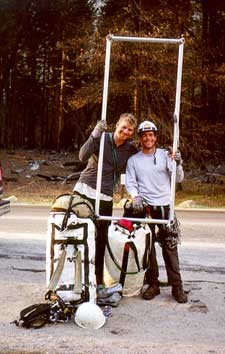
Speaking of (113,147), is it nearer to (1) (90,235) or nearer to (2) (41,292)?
(1) (90,235)

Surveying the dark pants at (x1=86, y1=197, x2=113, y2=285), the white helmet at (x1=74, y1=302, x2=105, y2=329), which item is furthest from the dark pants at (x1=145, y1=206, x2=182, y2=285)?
the white helmet at (x1=74, y1=302, x2=105, y2=329)

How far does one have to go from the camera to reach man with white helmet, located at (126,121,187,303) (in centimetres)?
570

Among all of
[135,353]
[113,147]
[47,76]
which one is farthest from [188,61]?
[47,76]

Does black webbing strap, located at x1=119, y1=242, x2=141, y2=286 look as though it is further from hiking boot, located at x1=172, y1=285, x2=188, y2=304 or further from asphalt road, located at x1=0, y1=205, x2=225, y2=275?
asphalt road, located at x1=0, y1=205, x2=225, y2=275

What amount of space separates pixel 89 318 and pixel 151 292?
122 cm

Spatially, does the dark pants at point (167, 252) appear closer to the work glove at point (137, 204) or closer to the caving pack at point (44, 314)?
the work glove at point (137, 204)

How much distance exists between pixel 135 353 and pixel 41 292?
1956 millimetres

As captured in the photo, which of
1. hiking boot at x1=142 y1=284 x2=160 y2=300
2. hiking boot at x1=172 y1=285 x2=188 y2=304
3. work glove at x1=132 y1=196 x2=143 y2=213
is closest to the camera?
work glove at x1=132 y1=196 x2=143 y2=213

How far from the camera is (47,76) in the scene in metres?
51.9

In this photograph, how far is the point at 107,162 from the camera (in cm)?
571

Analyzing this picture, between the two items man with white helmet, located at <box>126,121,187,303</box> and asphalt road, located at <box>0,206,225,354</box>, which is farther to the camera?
man with white helmet, located at <box>126,121,187,303</box>

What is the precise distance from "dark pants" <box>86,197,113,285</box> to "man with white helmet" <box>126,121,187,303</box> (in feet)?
1.02

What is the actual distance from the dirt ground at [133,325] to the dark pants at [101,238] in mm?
390

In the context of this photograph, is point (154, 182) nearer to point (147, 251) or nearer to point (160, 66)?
point (147, 251)
